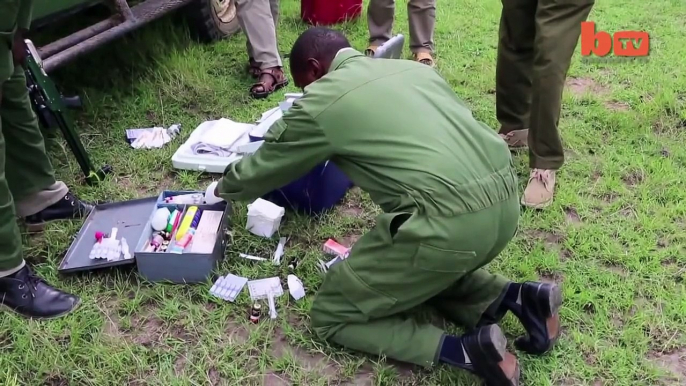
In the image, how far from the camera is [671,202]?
8.89ft

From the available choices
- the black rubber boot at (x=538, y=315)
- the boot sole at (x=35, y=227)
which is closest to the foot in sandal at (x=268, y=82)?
the boot sole at (x=35, y=227)

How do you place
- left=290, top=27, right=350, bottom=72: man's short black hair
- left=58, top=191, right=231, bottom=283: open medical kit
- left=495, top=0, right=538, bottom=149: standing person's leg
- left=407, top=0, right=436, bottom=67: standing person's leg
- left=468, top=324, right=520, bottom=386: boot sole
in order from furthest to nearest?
left=407, top=0, right=436, bottom=67: standing person's leg < left=495, top=0, right=538, bottom=149: standing person's leg < left=58, top=191, right=231, bottom=283: open medical kit < left=290, top=27, right=350, bottom=72: man's short black hair < left=468, top=324, right=520, bottom=386: boot sole

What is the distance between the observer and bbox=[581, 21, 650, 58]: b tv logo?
419 cm

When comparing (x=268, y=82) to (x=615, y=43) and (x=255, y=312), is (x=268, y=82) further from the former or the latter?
(x=615, y=43)

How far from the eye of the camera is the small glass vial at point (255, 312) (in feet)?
7.06

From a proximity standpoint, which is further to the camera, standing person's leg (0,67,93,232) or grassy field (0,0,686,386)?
standing person's leg (0,67,93,232)

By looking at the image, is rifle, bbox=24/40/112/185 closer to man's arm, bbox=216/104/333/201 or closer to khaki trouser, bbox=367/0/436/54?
man's arm, bbox=216/104/333/201

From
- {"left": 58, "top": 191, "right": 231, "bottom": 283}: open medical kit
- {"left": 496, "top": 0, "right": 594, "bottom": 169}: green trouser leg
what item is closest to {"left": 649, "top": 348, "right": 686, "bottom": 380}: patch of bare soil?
{"left": 496, "top": 0, "right": 594, "bottom": 169}: green trouser leg

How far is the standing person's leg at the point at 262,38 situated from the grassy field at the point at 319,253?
4.6 inches

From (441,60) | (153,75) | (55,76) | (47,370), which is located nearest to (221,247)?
(47,370)

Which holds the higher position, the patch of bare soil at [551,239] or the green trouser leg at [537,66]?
the green trouser leg at [537,66]

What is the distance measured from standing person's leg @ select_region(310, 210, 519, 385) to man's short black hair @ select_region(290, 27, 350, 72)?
538mm

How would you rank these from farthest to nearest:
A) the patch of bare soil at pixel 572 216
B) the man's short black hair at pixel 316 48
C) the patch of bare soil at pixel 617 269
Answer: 1. the patch of bare soil at pixel 572 216
2. the patch of bare soil at pixel 617 269
3. the man's short black hair at pixel 316 48

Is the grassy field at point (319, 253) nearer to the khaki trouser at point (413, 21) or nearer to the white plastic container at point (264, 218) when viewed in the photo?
the white plastic container at point (264, 218)
